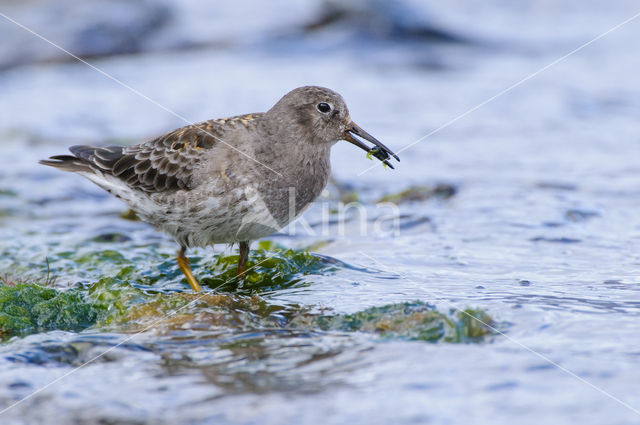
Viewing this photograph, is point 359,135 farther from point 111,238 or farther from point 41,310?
point 111,238

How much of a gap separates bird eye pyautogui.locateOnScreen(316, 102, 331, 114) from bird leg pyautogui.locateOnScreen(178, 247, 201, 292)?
1742mm

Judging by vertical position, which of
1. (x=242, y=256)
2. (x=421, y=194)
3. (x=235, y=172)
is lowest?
(x=242, y=256)

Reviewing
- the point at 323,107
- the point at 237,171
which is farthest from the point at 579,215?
the point at 237,171

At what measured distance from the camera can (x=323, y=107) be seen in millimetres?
6633

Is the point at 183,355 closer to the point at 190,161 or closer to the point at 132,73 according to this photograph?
the point at 190,161

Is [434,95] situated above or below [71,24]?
below

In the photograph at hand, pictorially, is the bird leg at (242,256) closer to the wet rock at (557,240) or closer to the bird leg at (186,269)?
the bird leg at (186,269)

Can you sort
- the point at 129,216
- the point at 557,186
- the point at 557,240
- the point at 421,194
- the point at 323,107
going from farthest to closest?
the point at 557,186
the point at 421,194
the point at 129,216
the point at 557,240
the point at 323,107

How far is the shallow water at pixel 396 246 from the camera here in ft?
13.9

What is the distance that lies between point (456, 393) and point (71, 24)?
17594mm

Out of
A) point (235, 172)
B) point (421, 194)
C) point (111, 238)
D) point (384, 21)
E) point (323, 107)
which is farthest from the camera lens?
point (384, 21)

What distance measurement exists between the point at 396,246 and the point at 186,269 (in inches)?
87.8

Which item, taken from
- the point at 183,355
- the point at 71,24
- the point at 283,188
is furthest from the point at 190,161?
the point at 71,24

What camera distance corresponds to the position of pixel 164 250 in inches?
305
